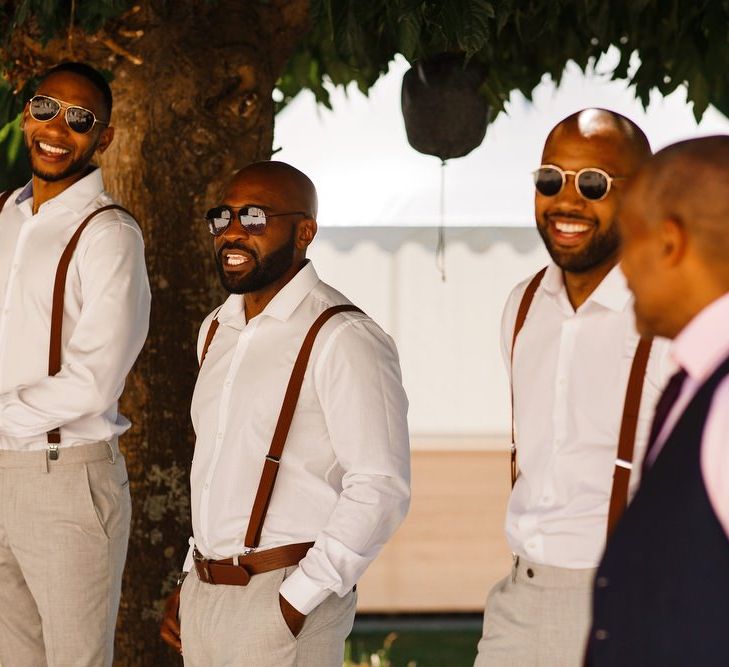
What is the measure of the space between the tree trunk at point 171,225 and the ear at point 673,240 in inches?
115

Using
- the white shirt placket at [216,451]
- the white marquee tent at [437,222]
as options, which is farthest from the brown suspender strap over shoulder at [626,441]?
the white marquee tent at [437,222]

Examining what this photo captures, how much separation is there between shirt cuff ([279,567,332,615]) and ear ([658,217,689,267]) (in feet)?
5.06

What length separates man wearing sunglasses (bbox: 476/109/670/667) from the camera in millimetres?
3059

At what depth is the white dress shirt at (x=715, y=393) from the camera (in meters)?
1.79

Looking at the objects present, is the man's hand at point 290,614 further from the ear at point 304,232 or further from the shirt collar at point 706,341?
the shirt collar at point 706,341

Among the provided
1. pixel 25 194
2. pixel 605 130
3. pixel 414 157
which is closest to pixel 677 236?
pixel 605 130

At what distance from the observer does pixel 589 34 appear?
5754 mm

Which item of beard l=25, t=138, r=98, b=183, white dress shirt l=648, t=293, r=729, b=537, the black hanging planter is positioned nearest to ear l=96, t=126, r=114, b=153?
beard l=25, t=138, r=98, b=183

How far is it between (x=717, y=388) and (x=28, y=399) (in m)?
2.33

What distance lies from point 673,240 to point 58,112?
2439 millimetres

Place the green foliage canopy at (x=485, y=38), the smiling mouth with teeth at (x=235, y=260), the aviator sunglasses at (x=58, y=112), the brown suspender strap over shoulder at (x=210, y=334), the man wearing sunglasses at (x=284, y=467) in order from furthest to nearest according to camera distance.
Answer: the green foliage canopy at (x=485, y=38) → the aviator sunglasses at (x=58, y=112) → the brown suspender strap over shoulder at (x=210, y=334) → the smiling mouth with teeth at (x=235, y=260) → the man wearing sunglasses at (x=284, y=467)

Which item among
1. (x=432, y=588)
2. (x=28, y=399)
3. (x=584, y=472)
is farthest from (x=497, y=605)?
(x=432, y=588)

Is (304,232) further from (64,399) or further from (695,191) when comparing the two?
(695,191)

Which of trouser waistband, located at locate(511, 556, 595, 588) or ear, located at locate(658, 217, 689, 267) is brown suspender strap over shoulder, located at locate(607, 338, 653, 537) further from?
ear, located at locate(658, 217, 689, 267)
